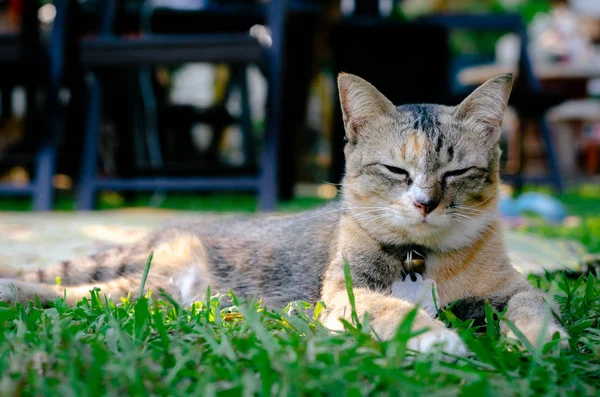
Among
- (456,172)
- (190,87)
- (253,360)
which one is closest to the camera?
(253,360)

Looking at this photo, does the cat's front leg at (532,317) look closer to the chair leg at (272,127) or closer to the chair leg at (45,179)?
the chair leg at (272,127)

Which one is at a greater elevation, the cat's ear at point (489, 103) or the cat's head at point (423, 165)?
the cat's ear at point (489, 103)

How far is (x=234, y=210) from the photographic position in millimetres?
4895

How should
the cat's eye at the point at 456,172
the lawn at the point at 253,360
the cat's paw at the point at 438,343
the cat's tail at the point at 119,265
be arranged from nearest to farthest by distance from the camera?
the lawn at the point at 253,360 < the cat's paw at the point at 438,343 < the cat's eye at the point at 456,172 < the cat's tail at the point at 119,265

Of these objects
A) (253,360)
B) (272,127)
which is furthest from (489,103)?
(272,127)

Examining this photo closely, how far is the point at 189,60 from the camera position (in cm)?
425

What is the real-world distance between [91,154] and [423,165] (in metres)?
3.54

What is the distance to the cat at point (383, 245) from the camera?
5.63 feet

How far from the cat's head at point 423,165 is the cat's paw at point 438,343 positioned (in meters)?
0.43

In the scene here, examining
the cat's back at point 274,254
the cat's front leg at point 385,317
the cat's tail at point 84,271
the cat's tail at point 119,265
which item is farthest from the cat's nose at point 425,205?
the cat's tail at point 84,271

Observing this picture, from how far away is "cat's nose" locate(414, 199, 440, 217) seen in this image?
169 centimetres

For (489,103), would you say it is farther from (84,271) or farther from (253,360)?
(84,271)

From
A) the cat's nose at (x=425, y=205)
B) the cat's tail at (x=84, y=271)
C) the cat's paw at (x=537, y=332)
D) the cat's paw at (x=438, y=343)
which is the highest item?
the cat's nose at (x=425, y=205)

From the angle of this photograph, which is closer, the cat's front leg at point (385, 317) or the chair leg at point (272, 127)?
the cat's front leg at point (385, 317)
